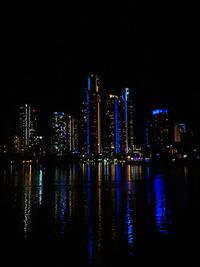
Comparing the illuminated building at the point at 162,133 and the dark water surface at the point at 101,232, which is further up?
the illuminated building at the point at 162,133

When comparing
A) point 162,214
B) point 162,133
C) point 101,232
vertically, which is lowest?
point 101,232

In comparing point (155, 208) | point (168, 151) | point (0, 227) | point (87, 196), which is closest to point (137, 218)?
point (155, 208)

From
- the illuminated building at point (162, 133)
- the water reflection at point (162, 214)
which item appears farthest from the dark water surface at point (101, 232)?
the illuminated building at point (162, 133)

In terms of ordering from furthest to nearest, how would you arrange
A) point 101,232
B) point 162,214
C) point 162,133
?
1. point 162,133
2. point 162,214
3. point 101,232

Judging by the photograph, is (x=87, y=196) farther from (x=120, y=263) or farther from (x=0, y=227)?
(x=120, y=263)

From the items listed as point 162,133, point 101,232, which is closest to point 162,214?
point 101,232

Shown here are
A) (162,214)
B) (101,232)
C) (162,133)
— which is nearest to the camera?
(101,232)

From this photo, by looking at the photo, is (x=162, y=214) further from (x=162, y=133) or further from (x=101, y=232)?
(x=162, y=133)

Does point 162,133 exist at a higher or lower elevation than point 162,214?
higher

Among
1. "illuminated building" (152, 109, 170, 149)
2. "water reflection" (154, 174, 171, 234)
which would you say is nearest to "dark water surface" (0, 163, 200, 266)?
"water reflection" (154, 174, 171, 234)

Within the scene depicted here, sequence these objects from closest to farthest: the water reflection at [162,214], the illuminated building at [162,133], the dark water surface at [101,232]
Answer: the dark water surface at [101,232] → the water reflection at [162,214] → the illuminated building at [162,133]

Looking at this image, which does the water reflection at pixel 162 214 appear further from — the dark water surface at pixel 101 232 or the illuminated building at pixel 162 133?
the illuminated building at pixel 162 133

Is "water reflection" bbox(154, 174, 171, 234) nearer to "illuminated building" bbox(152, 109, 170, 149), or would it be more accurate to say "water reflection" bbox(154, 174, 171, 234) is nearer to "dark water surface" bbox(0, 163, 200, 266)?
"dark water surface" bbox(0, 163, 200, 266)

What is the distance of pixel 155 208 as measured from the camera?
981 inches
